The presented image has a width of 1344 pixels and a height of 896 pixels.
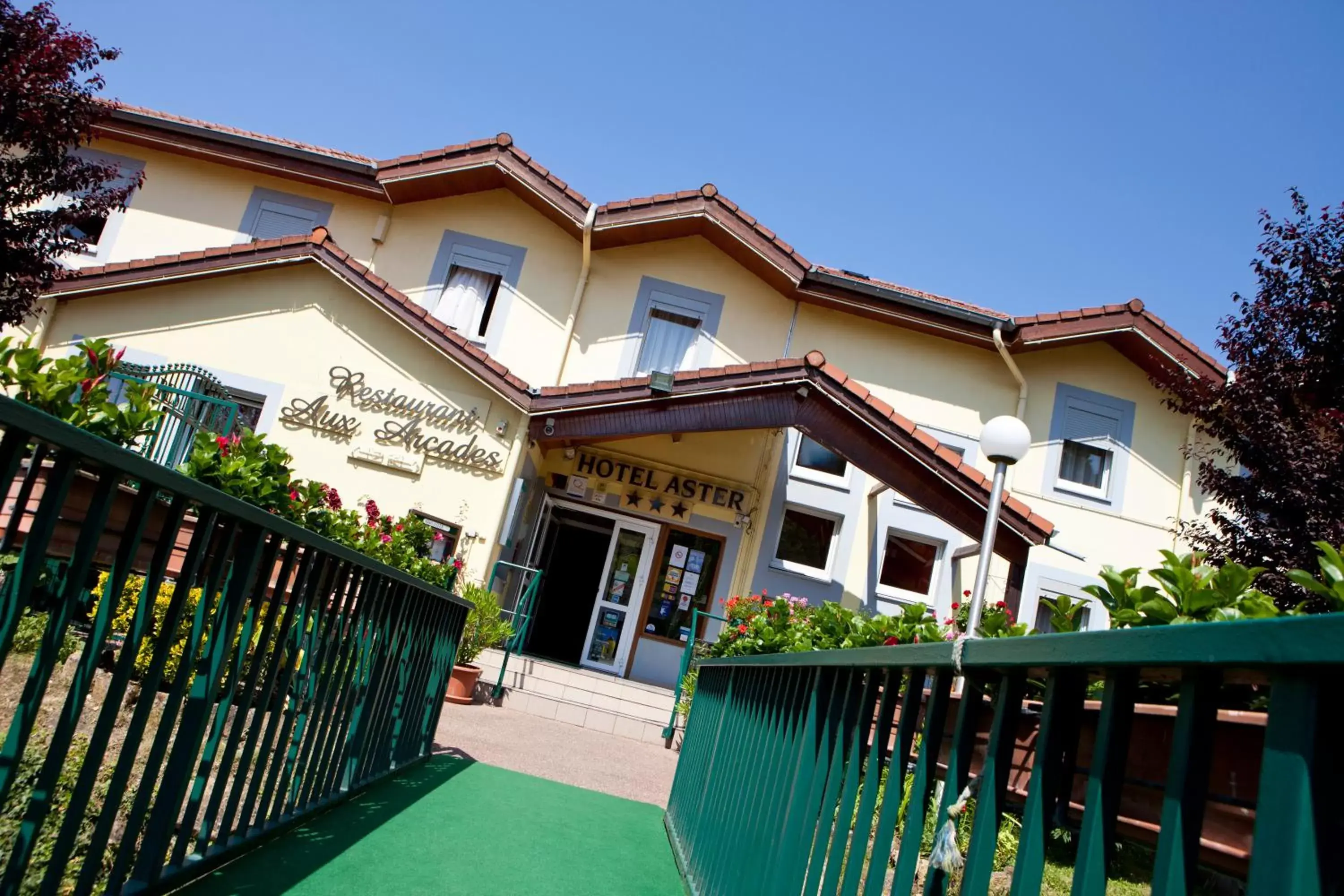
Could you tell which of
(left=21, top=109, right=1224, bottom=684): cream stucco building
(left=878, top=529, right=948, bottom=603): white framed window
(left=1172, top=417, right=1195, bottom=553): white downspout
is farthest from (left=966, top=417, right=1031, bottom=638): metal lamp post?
(left=1172, top=417, right=1195, bottom=553): white downspout

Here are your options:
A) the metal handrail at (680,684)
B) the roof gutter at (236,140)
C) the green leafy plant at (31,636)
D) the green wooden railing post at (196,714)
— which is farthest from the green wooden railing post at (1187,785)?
the roof gutter at (236,140)

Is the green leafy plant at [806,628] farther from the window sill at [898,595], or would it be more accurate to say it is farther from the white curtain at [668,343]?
the white curtain at [668,343]

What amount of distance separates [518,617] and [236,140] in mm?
8406

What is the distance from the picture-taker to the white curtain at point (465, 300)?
13586 millimetres

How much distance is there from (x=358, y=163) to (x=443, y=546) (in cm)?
608

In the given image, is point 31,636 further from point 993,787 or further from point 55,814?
point 993,787

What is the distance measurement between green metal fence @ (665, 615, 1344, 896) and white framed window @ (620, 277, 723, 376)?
11163 mm

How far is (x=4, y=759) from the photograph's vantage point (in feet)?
4.60

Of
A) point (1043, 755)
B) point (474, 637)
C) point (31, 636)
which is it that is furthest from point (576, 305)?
point (1043, 755)

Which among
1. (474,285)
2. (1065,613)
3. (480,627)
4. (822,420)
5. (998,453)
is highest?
(474,285)

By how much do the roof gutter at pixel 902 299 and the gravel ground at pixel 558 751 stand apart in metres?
7.30

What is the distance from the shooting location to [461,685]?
29.6 feet

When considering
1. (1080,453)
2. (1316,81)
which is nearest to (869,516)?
(1080,453)

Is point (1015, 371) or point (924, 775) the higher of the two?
point (1015, 371)
